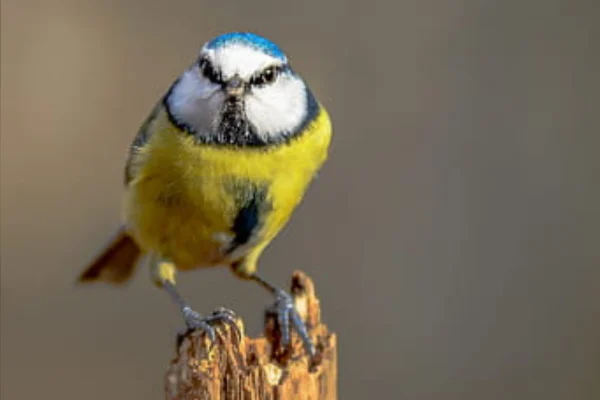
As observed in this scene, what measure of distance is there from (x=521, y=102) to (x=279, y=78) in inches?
66.2

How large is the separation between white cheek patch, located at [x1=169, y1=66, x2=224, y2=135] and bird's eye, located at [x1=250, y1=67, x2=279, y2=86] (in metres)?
0.06

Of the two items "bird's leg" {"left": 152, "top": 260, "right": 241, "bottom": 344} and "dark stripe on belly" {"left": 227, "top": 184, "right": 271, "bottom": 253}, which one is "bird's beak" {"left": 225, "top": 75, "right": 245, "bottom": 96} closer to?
"dark stripe on belly" {"left": 227, "top": 184, "right": 271, "bottom": 253}

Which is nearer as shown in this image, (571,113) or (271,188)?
(271,188)

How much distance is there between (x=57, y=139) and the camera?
3.85 m

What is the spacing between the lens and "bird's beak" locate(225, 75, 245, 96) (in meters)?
2.20

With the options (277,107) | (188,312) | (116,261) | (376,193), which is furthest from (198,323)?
(376,193)

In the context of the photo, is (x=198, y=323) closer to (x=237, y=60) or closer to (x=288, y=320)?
(x=288, y=320)

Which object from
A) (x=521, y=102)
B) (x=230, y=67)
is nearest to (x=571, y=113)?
(x=521, y=102)

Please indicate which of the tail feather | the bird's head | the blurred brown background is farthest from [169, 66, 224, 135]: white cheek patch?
the blurred brown background

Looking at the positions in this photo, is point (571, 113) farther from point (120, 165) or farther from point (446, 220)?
point (120, 165)

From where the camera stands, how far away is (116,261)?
2906 mm

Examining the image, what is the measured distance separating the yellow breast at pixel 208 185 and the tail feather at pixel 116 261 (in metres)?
0.38

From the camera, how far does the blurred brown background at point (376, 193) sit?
11.8 feet

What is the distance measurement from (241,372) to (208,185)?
416mm
